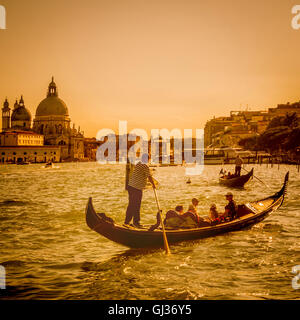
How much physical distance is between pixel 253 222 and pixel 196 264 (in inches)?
106

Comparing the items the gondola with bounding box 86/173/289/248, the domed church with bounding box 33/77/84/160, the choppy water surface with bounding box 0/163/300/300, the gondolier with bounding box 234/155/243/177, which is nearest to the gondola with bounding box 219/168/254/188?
the gondolier with bounding box 234/155/243/177

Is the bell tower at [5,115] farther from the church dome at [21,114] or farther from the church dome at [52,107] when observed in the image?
the church dome at [52,107]

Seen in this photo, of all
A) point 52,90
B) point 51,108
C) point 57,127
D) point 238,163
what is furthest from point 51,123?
point 238,163

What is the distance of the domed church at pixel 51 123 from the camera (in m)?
86.4

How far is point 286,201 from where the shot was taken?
1253 centimetres

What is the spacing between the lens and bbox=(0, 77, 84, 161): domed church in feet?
283

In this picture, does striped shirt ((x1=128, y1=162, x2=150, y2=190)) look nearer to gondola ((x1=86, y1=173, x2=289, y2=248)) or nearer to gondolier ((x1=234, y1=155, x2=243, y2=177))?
gondola ((x1=86, y1=173, x2=289, y2=248))

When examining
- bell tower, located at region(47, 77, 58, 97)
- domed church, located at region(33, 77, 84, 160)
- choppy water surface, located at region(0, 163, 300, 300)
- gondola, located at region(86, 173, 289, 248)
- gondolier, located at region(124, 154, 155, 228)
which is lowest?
choppy water surface, located at region(0, 163, 300, 300)

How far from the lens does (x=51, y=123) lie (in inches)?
3568

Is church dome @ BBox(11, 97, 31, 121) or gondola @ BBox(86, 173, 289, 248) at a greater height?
church dome @ BBox(11, 97, 31, 121)
